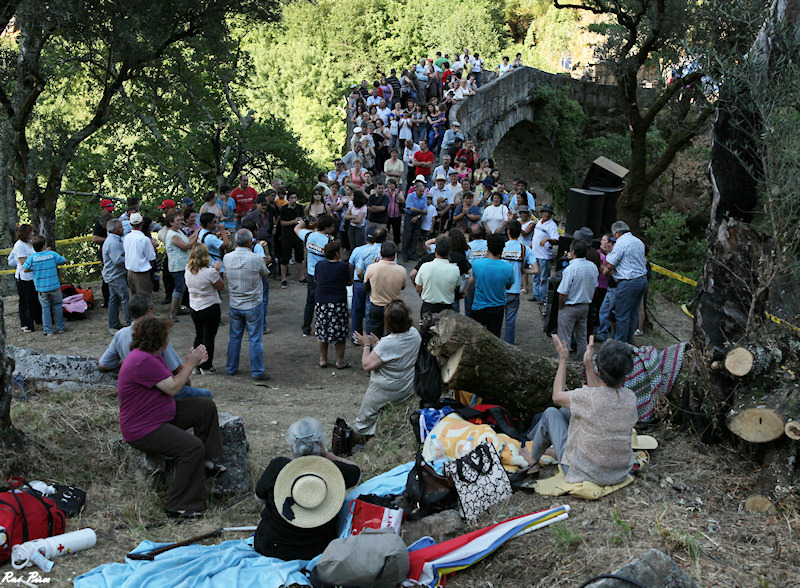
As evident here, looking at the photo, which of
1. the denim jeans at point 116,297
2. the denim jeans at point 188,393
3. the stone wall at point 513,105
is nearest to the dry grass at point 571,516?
the denim jeans at point 188,393

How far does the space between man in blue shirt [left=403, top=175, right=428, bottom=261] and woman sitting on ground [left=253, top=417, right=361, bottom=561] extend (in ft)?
28.9

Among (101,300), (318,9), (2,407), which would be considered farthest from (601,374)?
(318,9)

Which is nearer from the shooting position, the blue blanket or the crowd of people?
the blue blanket

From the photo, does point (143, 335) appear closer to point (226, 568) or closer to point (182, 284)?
point (226, 568)

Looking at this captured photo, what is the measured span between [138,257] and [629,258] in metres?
5.90

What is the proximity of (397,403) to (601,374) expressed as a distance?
2.26 meters

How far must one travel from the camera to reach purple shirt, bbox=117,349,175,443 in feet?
16.2

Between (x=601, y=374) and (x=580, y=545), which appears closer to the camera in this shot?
(x=580, y=545)

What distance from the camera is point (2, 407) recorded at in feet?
17.0

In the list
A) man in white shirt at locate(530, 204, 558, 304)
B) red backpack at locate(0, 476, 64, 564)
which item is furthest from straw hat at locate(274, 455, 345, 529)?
man in white shirt at locate(530, 204, 558, 304)

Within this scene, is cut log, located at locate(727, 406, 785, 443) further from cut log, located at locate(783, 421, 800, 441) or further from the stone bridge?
the stone bridge

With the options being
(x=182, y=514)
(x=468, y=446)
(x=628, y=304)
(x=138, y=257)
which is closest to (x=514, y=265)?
(x=628, y=304)

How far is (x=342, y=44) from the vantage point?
3278 centimetres

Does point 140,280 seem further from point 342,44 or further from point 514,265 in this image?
point 342,44
